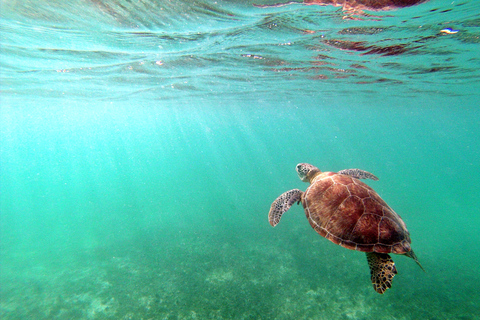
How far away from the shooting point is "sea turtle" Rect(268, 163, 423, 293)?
387 centimetres

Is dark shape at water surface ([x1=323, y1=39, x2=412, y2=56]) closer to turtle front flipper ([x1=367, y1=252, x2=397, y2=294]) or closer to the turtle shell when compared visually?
the turtle shell

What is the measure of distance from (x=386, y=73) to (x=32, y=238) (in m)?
35.5

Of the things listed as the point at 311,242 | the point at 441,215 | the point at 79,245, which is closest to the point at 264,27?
the point at 311,242

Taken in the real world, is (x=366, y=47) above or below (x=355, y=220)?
above

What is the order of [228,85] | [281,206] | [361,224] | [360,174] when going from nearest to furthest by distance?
[361,224], [281,206], [360,174], [228,85]

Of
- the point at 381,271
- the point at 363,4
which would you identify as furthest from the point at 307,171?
the point at 363,4

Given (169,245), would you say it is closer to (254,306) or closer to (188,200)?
(254,306)

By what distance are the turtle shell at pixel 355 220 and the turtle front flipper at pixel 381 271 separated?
11.6 inches

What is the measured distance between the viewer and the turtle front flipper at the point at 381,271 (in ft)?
11.8

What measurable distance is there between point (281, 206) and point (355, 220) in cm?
177

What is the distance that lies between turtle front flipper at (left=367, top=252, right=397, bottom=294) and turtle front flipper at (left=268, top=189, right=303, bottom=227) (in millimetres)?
1961

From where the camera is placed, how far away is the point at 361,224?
13.5ft

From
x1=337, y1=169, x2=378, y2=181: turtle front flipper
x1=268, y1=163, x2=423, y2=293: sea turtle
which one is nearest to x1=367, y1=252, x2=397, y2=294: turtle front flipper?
x1=268, y1=163, x2=423, y2=293: sea turtle

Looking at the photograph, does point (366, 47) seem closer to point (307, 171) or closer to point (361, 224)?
point (307, 171)
